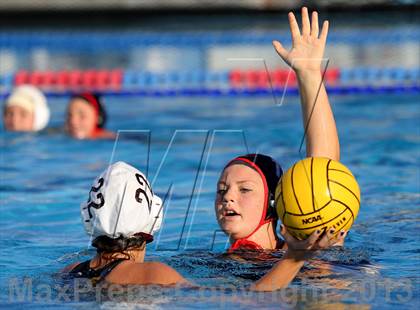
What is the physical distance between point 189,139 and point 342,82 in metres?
2.63

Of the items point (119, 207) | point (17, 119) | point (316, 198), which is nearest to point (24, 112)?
point (17, 119)

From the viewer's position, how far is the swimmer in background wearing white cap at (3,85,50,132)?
7852 mm

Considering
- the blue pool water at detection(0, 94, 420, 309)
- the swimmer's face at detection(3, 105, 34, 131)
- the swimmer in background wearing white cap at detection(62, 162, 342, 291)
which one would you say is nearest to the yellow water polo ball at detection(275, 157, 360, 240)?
the swimmer in background wearing white cap at detection(62, 162, 342, 291)

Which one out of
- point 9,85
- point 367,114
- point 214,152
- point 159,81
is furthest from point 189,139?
point 9,85

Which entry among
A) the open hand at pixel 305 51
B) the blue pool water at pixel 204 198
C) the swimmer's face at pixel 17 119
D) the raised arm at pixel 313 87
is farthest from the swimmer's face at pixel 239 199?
the swimmer's face at pixel 17 119

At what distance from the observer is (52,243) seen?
4609 mm

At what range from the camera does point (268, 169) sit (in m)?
3.81

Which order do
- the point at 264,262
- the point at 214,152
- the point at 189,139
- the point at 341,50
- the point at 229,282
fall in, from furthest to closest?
the point at 341,50 → the point at 189,139 → the point at 214,152 → the point at 264,262 → the point at 229,282

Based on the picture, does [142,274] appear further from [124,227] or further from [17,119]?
[17,119]

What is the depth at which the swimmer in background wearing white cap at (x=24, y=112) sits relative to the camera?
25.8 feet

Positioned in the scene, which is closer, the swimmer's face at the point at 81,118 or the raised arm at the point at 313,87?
the raised arm at the point at 313,87

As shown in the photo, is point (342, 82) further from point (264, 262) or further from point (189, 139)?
point (264, 262)

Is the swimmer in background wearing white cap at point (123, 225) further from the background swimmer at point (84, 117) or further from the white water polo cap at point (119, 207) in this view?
the background swimmer at point (84, 117)

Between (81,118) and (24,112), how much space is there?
632 millimetres
